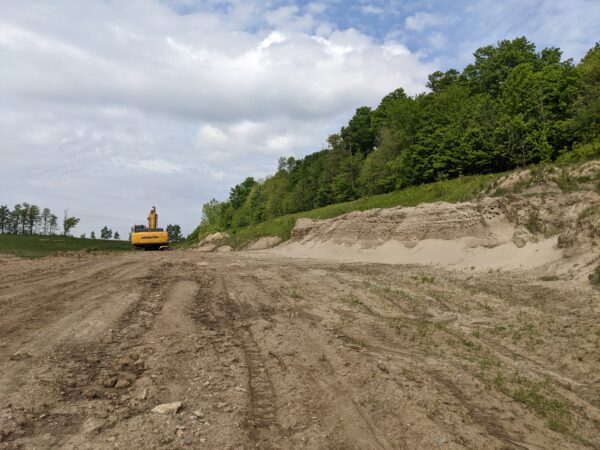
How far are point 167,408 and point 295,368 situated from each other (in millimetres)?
2087

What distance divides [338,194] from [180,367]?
52660mm

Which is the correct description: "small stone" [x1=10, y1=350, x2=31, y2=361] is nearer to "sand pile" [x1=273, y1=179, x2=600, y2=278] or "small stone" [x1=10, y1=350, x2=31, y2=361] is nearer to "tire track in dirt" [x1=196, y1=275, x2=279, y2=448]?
"tire track in dirt" [x1=196, y1=275, x2=279, y2=448]

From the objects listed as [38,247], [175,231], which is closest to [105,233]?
[175,231]

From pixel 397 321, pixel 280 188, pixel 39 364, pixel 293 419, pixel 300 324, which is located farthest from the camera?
pixel 280 188

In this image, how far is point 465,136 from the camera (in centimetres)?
3825

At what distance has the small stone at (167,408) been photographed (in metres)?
4.70

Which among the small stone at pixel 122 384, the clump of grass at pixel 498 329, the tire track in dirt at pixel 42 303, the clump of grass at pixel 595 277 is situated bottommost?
the clump of grass at pixel 498 329

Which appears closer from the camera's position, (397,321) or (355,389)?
(355,389)

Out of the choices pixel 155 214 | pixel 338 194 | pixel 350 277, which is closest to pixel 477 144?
pixel 338 194

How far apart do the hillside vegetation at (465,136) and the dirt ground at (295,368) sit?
19132mm

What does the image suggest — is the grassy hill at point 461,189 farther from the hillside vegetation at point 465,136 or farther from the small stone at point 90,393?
the small stone at point 90,393

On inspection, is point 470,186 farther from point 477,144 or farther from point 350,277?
point 350,277

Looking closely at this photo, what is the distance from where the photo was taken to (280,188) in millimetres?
75812

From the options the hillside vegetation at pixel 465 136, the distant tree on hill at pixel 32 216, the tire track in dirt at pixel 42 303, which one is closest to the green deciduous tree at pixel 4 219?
the distant tree on hill at pixel 32 216
